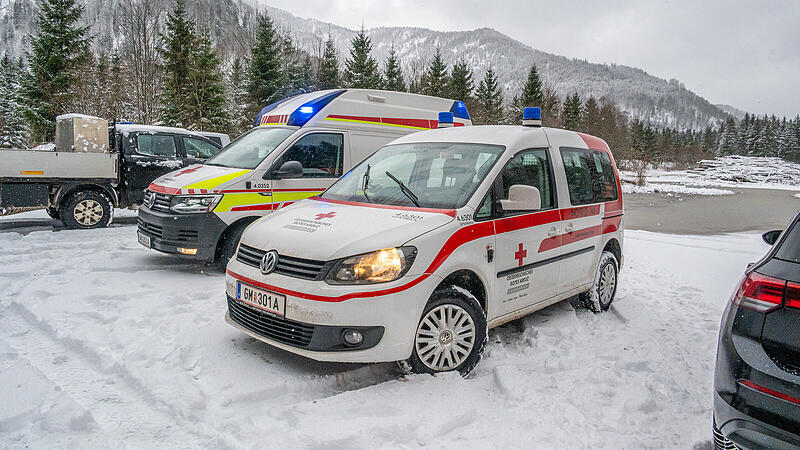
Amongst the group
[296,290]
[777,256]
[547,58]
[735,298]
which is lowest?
[296,290]

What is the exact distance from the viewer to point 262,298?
3396mm

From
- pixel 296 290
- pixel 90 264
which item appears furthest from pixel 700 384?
pixel 90 264

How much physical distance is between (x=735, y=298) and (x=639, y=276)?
17.6ft

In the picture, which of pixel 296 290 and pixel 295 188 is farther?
pixel 295 188

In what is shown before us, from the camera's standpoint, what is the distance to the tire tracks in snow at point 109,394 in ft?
8.68

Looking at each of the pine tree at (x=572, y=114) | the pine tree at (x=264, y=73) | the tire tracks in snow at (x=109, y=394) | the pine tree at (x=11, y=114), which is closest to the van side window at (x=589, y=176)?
the tire tracks in snow at (x=109, y=394)

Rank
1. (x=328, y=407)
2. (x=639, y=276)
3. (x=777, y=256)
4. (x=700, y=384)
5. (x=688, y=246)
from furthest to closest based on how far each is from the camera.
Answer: (x=688, y=246) < (x=639, y=276) < (x=700, y=384) < (x=328, y=407) < (x=777, y=256)

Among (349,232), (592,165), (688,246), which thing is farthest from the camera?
(688,246)

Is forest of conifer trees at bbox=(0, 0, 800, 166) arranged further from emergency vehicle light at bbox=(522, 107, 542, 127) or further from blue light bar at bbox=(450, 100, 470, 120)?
emergency vehicle light at bbox=(522, 107, 542, 127)

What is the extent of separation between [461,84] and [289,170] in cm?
4237

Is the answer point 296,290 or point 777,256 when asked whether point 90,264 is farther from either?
point 777,256

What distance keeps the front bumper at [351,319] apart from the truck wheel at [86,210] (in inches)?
307

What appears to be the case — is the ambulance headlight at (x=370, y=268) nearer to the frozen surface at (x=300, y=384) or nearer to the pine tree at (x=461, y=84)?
the frozen surface at (x=300, y=384)

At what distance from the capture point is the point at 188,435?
268 cm
